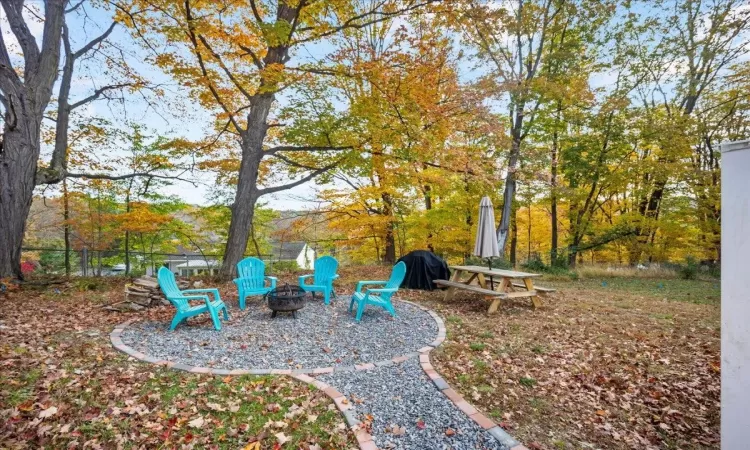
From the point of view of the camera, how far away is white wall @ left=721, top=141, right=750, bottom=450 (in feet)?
5.12

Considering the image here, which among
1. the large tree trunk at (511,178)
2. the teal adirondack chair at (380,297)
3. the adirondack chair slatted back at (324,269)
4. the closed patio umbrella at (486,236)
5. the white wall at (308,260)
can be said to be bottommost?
the white wall at (308,260)

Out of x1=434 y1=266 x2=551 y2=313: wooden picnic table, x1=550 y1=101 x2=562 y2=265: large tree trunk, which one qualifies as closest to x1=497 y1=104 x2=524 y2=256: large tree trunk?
x1=550 y1=101 x2=562 y2=265: large tree trunk

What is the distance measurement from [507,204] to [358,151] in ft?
18.8

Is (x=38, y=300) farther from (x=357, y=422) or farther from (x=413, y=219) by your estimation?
(x=413, y=219)

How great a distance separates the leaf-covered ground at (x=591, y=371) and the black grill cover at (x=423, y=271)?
1.29 metres

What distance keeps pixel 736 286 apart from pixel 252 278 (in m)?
5.40

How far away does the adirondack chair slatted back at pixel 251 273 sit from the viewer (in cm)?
540

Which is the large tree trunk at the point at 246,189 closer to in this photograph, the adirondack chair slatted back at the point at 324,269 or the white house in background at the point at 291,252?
the adirondack chair slatted back at the point at 324,269

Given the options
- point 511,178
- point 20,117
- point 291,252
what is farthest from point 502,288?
point 291,252

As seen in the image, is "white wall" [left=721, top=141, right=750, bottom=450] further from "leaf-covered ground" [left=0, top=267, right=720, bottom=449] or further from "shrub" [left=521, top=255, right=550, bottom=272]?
"shrub" [left=521, top=255, right=550, bottom=272]

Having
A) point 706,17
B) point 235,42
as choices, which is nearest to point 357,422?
point 235,42

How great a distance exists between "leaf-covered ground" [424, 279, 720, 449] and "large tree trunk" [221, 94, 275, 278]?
4315 mm

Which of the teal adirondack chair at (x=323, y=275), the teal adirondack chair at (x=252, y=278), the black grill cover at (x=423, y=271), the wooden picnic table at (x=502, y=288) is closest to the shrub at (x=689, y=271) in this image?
the wooden picnic table at (x=502, y=288)

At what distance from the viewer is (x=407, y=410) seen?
8.07 feet
